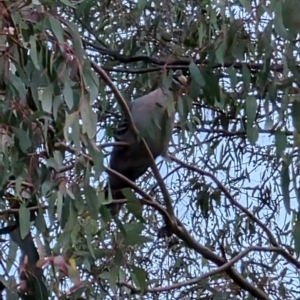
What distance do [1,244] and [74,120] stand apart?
49 centimetres

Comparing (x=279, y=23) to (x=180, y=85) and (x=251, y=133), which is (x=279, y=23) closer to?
(x=251, y=133)

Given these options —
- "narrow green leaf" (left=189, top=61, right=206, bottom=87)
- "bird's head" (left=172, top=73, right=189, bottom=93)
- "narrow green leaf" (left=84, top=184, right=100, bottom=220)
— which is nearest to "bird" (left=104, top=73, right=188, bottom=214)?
"bird's head" (left=172, top=73, right=189, bottom=93)

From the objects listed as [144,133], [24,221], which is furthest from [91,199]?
[144,133]

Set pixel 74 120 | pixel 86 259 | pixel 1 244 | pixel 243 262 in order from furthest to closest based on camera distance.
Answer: pixel 243 262, pixel 1 244, pixel 86 259, pixel 74 120

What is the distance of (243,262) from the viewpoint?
75.2 inches

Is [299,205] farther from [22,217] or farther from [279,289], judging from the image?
[279,289]

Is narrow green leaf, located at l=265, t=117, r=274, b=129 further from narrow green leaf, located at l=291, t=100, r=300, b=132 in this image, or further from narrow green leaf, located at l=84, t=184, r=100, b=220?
narrow green leaf, located at l=84, t=184, r=100, b=220

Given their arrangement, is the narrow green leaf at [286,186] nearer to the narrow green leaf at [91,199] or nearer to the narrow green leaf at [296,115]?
the narrow green leaf at [296,115]

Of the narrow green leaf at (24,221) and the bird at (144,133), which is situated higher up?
the bird at (144,133)

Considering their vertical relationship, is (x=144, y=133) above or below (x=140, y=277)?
above

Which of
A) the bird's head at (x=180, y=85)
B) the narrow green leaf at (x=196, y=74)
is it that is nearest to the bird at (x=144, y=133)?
the bird's head at (x=180, y=85)

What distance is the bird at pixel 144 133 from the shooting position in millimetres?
1505

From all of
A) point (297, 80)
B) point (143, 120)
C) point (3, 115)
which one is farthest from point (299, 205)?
point (143, 120)

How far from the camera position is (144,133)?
5.09 ft
